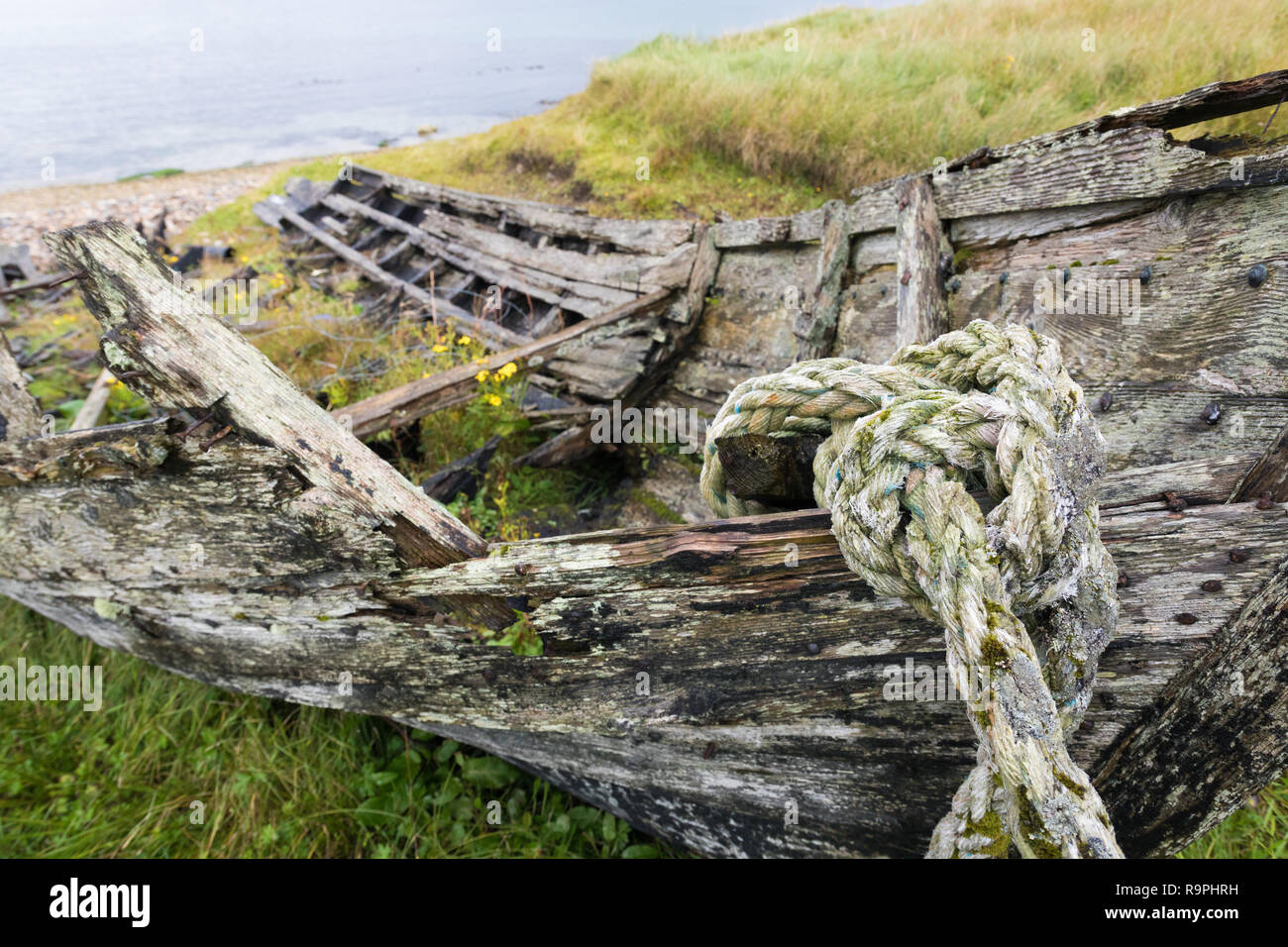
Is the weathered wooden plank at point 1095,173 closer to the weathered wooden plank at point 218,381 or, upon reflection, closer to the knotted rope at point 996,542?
the knotted rope at point 996,542

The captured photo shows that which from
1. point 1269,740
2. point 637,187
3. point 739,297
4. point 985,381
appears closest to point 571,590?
point 985,381

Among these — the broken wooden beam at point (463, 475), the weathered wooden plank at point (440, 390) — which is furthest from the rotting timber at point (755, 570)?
the broken wooden beam at point (463, 475)

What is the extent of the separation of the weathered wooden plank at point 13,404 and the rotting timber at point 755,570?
0.01 metres

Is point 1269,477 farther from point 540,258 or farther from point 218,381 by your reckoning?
point 540,258

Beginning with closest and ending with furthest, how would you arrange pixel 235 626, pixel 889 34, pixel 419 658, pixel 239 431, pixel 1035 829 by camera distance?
pixel 1035 829
pixel 239 431
pixel 419 658
pixel 235 626
pixel 889 34

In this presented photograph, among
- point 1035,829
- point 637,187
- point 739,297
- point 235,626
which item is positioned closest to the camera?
point 1035,829

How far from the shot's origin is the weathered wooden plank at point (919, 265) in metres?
2.88

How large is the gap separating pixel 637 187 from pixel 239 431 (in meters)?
8.17

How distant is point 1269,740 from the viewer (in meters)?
1.61

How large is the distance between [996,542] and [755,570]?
66cm

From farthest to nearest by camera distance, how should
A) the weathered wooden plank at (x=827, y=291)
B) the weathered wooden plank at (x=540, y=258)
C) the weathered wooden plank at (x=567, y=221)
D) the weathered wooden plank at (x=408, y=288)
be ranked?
the weathered wooden plank at (x=408, y=288), the weathered wooden plank at (x=567, y=221), the weathered wooden plank at (x=540, y=258), the weathered wooden plank at (x=827, y=291)

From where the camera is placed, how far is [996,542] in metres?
1.22

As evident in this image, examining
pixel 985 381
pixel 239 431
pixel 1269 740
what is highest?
pixel 985 381
